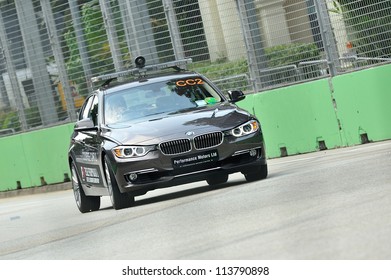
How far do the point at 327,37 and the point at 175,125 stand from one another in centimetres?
574

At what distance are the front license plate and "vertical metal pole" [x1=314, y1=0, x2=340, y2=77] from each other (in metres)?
5.68

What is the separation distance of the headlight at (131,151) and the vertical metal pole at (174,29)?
8350 mm

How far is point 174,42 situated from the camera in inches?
915

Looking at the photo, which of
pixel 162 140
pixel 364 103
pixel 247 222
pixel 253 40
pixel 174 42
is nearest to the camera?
pixel 247 222

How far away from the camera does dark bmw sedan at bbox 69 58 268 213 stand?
1477cm

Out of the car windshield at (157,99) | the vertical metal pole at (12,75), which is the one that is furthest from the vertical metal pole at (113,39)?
the car windshield at (157,99)

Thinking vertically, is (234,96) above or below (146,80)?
below

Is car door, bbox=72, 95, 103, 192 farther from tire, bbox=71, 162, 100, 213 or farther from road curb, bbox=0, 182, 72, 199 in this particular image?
road curb, bbox=0, 182, 72, 199

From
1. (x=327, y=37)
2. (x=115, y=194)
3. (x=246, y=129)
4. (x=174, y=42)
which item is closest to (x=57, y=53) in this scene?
(x=174, y=42)

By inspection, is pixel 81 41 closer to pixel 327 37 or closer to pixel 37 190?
pixel 37 190

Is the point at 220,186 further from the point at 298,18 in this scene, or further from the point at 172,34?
the point at 172,34

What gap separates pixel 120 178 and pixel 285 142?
6653mm
